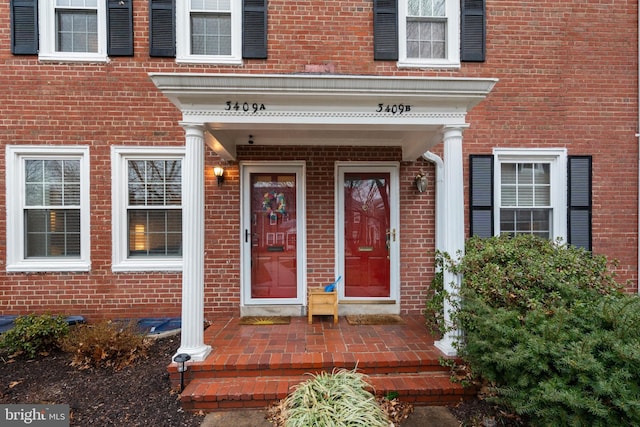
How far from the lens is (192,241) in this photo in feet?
10.7

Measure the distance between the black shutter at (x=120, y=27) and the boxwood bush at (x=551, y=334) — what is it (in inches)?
211

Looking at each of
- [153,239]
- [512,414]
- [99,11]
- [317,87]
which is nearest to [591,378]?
[512,414]

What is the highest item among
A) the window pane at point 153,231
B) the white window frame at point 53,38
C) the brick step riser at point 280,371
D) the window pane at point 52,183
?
the white window frame at point 53,38

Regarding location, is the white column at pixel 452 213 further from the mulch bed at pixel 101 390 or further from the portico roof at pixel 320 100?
the mulch bed at pixel 101 390

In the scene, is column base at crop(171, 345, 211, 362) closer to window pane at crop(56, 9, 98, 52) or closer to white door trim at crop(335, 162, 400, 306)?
white door trim at crop(335, 162, 400, 306)

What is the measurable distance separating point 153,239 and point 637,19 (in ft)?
26.8

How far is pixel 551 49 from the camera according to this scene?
4816 millimetres

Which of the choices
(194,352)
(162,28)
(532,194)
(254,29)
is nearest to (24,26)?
(162,28)

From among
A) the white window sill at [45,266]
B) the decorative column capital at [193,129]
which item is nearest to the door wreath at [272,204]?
the decorative column capital at [193,129]

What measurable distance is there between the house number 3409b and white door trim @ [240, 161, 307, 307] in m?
1.72

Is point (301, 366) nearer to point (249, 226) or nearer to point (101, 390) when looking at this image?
point (101, 390)

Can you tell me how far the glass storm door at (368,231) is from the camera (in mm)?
4832

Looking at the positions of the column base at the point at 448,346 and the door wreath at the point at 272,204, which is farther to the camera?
the door wreath at the point at 272,204

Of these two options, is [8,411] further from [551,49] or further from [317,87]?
[551,49]
